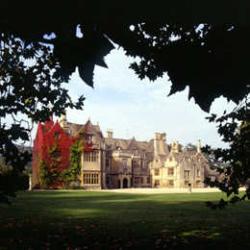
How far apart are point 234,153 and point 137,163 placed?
238 feet

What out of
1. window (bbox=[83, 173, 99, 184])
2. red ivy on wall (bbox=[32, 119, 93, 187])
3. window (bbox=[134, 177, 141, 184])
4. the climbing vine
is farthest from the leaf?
window (bbox=[134, 177, 141, 184])

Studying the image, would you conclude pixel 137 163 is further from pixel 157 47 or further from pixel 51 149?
pixel 157 47

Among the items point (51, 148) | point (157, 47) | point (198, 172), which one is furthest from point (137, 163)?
point (157, 47)

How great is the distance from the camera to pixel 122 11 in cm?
217

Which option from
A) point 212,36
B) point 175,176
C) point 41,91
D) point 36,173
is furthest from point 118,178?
point 212,36

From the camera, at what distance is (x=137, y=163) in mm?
80938

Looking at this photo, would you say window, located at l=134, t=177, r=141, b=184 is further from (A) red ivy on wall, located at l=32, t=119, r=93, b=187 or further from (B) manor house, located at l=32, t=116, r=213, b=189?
(A) red ivy on wall, located at l=32, t=119, r=93, b=187

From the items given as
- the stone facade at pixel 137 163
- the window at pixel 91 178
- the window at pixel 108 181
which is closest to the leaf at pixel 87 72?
the window at pixel 91 178

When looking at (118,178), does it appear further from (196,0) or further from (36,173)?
(196,0)

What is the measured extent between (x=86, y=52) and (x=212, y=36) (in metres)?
0.75

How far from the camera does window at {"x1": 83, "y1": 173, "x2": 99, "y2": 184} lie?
6359 cm

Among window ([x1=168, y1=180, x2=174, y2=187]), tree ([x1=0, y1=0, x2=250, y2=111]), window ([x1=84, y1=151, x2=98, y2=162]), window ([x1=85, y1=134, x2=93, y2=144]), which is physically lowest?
window ([x1=168, y1=180, x2=174, y2=187])

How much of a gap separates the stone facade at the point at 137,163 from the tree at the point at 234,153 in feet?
184

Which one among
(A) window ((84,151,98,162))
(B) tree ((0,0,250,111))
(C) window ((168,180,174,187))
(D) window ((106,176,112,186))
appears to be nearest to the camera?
(B) tree ((0,0,250,111))
